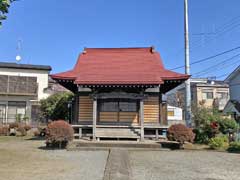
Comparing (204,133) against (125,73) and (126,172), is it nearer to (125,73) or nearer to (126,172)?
(125,73)

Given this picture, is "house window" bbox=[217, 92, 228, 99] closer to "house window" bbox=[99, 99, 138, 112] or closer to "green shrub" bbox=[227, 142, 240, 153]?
"house window" bbox=[99, 99, 138, 112]

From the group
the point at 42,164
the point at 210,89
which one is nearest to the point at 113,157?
the point at 42,164

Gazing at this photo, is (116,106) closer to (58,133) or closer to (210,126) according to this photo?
(58,133)

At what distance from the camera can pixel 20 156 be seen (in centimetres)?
931

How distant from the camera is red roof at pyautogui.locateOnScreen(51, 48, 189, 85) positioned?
14.2 meters

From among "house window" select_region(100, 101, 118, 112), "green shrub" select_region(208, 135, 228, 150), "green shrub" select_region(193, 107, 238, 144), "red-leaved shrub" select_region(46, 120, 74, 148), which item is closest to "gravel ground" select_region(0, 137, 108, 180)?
"red-leaved shrub" select_region(46, 120, 74, 148)

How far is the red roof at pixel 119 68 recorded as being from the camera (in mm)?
14164

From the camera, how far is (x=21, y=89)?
28.0 m

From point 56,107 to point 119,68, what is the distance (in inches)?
364

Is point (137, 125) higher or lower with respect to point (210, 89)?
lower

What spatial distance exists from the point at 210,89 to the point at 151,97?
101 ft

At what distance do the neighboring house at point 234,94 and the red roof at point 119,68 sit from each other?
13525mm

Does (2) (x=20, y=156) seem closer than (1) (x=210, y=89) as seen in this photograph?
Yes

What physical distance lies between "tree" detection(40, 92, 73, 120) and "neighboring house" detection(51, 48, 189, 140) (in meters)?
6.14
